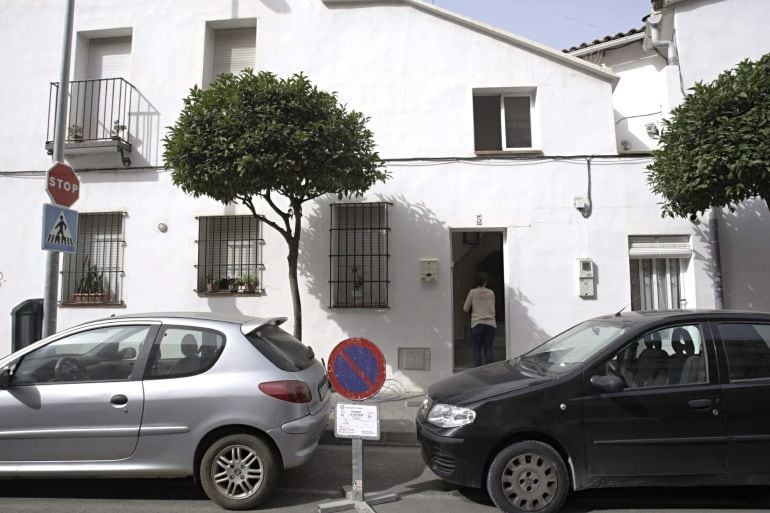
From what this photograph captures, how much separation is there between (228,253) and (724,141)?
293 inches

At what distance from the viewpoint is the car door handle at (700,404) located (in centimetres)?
388

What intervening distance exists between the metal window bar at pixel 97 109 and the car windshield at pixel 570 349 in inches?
314

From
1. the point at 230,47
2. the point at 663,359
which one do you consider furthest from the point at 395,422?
the point at 230,47

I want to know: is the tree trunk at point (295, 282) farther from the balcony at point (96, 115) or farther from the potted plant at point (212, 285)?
the balcony at point (96, 115)

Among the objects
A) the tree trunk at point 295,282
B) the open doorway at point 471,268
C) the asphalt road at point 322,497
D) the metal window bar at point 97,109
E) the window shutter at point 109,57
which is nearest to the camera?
the asphalt road at point 322,497

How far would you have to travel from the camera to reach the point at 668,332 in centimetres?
418

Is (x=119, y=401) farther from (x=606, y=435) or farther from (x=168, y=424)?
(x=606, y=435)

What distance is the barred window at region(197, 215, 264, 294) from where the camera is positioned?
28.0 feet

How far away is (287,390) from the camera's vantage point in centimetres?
402

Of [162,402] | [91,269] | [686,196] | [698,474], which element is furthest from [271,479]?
[91,269]

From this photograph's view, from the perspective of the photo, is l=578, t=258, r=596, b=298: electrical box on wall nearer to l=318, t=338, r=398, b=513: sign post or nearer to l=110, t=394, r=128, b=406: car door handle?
l=318, t=338, r=398, b=513: sign post

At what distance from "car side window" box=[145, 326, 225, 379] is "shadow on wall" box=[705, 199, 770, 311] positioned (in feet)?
24.6

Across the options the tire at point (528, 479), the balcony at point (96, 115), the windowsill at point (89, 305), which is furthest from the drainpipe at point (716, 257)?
the balcony at point (96, 115)

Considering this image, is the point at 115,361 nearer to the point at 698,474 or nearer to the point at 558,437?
the point at 558,437
